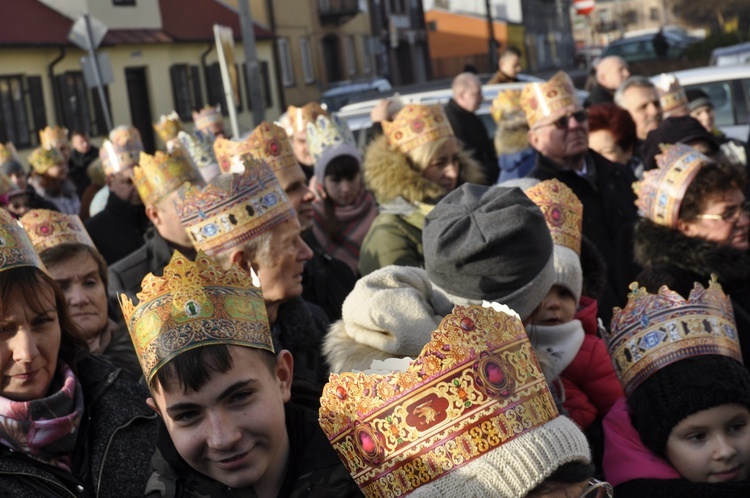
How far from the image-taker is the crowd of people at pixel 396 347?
2.58 m

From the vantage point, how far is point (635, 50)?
92.7 feet

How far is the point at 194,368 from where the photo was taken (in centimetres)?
298

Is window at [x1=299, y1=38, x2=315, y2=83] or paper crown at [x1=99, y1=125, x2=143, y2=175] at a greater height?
window at [x1=299, y1=38, x2=315, y2=83]

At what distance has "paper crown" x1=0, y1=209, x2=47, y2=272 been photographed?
349 cm

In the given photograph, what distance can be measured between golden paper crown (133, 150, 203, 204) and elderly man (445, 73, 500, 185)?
420 cm

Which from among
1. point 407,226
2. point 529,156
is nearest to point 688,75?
point 529,156

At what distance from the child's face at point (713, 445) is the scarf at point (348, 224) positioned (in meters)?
3.45

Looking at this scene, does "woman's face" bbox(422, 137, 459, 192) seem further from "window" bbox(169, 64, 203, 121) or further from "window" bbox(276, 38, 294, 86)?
"window" bbox(276, 38, 294, 86)

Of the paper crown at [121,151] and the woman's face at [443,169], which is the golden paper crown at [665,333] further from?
the paper crown at [121,151]

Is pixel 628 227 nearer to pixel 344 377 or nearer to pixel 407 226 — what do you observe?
pixel 407 226

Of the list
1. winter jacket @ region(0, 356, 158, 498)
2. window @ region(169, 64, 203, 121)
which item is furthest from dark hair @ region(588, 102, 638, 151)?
window @ region(169, 64, 203, 121)

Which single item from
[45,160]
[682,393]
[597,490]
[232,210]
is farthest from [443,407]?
[45,160]

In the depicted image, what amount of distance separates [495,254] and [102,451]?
128 centimetres

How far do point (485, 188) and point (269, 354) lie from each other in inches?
38.6
